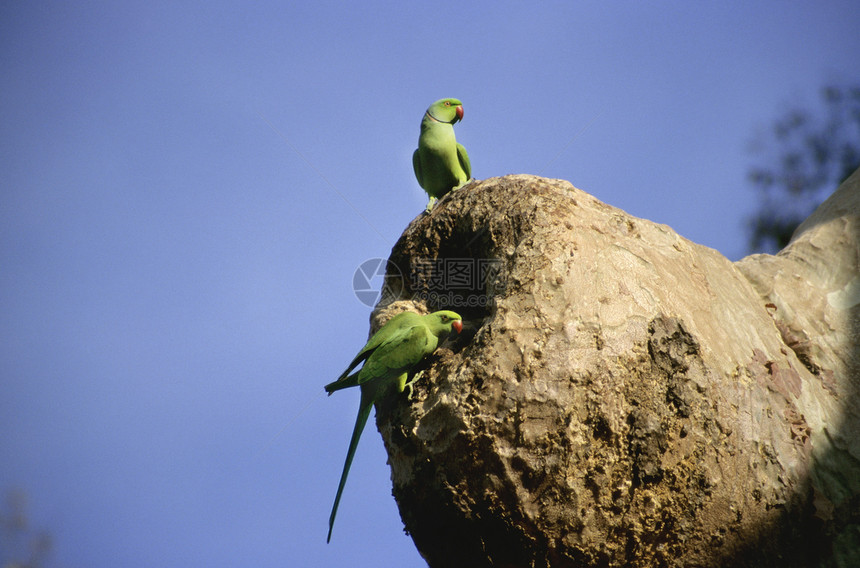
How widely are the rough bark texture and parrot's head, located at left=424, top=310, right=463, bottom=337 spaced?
112 millimetres

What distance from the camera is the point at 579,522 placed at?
2.87 metres

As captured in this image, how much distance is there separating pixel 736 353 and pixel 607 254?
911 mm

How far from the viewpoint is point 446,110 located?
5312 mm

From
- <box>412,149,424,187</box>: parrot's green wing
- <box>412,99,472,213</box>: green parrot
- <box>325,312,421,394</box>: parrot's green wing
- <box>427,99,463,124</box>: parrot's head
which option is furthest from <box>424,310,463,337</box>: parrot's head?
<box>427,99,463,124</box>: parrot's head

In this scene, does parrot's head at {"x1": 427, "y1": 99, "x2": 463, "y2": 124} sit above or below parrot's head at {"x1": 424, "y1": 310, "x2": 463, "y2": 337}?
above

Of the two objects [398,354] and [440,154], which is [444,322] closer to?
[398,354]

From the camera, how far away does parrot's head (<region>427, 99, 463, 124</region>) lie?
5305mm

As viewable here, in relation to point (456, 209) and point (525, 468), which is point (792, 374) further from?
point (456, 209)

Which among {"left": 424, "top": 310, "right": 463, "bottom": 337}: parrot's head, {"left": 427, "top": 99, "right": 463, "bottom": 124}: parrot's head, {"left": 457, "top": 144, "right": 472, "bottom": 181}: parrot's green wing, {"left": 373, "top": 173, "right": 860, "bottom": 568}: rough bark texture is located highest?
{"left": 427, "top": 99, "right": 463, "bottom": 124}: parrot's head

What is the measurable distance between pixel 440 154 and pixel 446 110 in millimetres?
542

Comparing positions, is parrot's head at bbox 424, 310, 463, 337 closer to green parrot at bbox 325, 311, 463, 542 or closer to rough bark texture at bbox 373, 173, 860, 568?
green parrot at bbox 325, 311, 463, 542

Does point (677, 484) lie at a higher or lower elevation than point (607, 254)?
lower

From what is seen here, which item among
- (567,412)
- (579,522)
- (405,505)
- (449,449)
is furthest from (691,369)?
(405,505)

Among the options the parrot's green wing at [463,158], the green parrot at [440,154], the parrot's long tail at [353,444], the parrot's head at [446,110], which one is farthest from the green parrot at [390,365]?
the parrot's head at [446,110]
